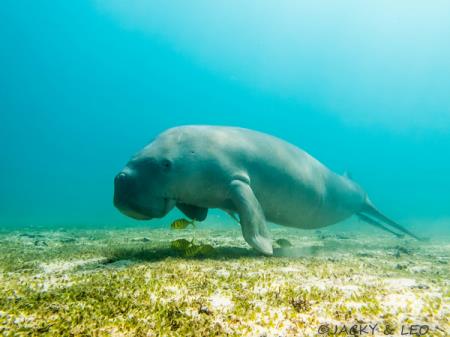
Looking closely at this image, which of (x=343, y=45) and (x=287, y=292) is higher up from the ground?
(x=343, y=45)

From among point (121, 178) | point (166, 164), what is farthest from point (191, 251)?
point (121, 178)

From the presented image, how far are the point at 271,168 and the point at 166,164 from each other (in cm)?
227

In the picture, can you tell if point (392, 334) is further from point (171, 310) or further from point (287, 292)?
point (171, 310)

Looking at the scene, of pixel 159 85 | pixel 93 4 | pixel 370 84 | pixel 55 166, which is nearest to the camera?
pixel 93 4

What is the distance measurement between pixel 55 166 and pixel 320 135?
12088 cm

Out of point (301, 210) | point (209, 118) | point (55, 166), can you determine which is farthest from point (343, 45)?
point (55, 166)

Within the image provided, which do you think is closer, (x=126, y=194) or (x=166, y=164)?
(x=126, y=194)

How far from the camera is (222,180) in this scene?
5.42 metres

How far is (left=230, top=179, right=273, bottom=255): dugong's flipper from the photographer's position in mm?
4969

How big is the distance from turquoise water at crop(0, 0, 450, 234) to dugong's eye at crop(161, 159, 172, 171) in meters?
70.7

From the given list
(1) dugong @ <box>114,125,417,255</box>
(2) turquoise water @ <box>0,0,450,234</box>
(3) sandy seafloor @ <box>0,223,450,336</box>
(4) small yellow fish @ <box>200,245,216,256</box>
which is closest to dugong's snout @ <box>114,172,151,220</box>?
(1) dugong @ <box>114,125,417,255</box>

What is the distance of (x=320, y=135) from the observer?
463ft

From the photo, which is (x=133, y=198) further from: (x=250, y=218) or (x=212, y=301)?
(x=212, y=301)

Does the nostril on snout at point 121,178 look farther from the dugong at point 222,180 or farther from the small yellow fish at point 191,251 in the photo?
the small yellow fish at point 191,251
